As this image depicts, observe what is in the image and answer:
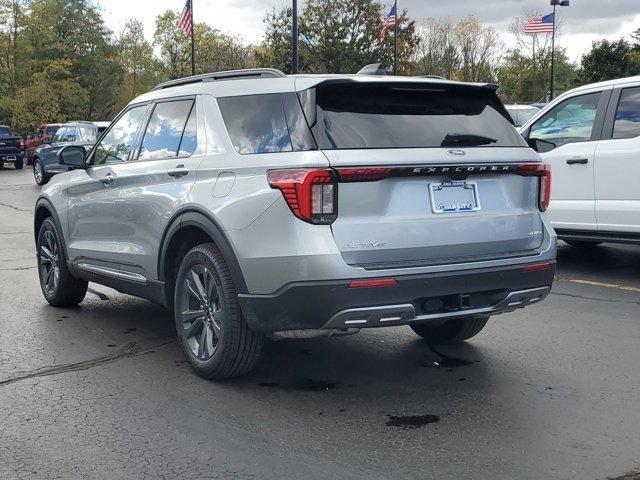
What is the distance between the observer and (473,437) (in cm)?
402

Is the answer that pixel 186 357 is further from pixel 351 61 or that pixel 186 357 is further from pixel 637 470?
pixel 351 61

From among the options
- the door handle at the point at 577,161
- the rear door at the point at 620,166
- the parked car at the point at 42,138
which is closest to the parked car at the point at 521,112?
the door handle at the point at 577,161

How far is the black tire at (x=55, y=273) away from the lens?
6.86 m

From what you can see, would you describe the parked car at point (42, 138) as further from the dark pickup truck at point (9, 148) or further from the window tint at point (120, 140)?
the window tint at point (120, 140)

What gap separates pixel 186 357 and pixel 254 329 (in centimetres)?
88

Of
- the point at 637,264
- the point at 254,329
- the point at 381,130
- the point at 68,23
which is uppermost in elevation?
the point at 68,23

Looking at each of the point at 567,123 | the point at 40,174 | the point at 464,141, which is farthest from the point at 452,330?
the point at 40,174

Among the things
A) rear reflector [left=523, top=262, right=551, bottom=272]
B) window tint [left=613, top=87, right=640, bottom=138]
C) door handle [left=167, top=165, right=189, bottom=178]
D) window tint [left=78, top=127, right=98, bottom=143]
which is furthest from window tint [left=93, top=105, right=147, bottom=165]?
window tint [left=78, top=127, right=98, bottom=143]

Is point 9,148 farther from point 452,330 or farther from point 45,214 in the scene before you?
point 452,330

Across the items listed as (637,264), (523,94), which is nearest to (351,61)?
(523,94)

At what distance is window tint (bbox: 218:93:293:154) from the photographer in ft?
14.8

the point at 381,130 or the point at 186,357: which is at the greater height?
the point at 381,130

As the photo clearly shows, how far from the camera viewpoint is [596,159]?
321 inches

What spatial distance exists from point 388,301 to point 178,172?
1.70 meters
